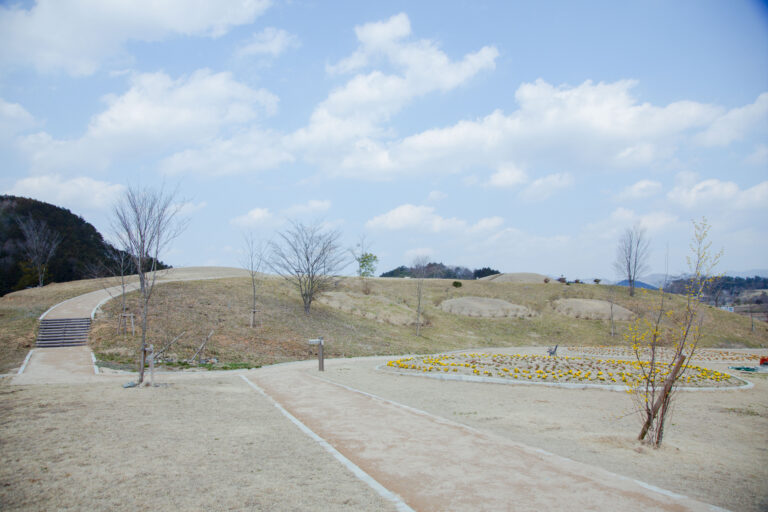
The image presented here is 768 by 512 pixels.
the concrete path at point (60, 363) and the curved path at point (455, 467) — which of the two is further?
the concrete path at point (60, 363)

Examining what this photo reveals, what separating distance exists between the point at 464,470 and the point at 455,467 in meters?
0.14

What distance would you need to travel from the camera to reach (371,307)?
3688 centimetres

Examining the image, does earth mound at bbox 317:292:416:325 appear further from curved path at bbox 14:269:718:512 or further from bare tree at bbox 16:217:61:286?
bare tree at bbox 16:217:61:286

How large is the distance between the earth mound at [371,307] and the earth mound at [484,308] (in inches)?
231

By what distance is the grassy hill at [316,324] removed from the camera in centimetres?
2008

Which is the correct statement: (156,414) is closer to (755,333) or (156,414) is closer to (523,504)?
(523,504)

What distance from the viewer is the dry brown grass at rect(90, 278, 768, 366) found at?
68.8 ft

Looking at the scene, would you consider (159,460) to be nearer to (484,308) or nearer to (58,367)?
(58,367)

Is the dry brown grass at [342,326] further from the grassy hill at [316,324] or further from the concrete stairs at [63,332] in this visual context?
the concrete stairs at [63,332]

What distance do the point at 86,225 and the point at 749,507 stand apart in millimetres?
67536

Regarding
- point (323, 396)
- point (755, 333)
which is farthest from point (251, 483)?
point (755, 333)

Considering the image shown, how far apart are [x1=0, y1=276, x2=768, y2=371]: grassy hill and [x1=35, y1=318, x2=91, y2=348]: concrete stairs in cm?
48

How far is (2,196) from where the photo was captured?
181ft

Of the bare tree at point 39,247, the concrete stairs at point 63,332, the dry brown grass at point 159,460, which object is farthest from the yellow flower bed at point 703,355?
the bare tree at point 39,247
